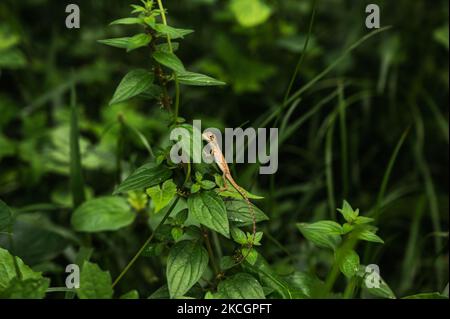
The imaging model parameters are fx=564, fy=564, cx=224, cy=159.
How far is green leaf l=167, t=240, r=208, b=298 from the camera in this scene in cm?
81

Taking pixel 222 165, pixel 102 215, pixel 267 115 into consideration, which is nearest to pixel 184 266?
pixel 222 165

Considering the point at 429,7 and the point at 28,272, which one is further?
the point at 429,7

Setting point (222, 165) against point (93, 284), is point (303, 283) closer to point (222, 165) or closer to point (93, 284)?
point (222, 165)

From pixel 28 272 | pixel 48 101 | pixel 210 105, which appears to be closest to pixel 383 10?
pixel 210 105

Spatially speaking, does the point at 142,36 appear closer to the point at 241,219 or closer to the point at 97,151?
the point at 241,219

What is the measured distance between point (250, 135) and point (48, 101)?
3.05ft

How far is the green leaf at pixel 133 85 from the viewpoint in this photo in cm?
81

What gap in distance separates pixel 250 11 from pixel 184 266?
40.3 inches

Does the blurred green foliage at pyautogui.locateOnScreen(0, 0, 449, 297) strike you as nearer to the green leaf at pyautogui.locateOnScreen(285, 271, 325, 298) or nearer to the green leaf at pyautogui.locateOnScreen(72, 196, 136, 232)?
the green leaf at pyautogui.locateOnScreen(72, 196, 136, 232)

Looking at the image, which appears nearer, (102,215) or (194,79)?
(194,79)

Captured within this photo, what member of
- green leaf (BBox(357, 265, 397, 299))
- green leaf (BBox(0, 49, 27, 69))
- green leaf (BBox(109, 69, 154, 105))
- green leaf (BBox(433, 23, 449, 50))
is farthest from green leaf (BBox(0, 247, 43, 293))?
green leaf (BBox(433, 23, 449, 50))

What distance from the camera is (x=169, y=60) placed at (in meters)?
0.81

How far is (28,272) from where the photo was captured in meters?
0.89

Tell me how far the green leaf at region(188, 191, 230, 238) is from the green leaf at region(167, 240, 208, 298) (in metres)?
0.07
